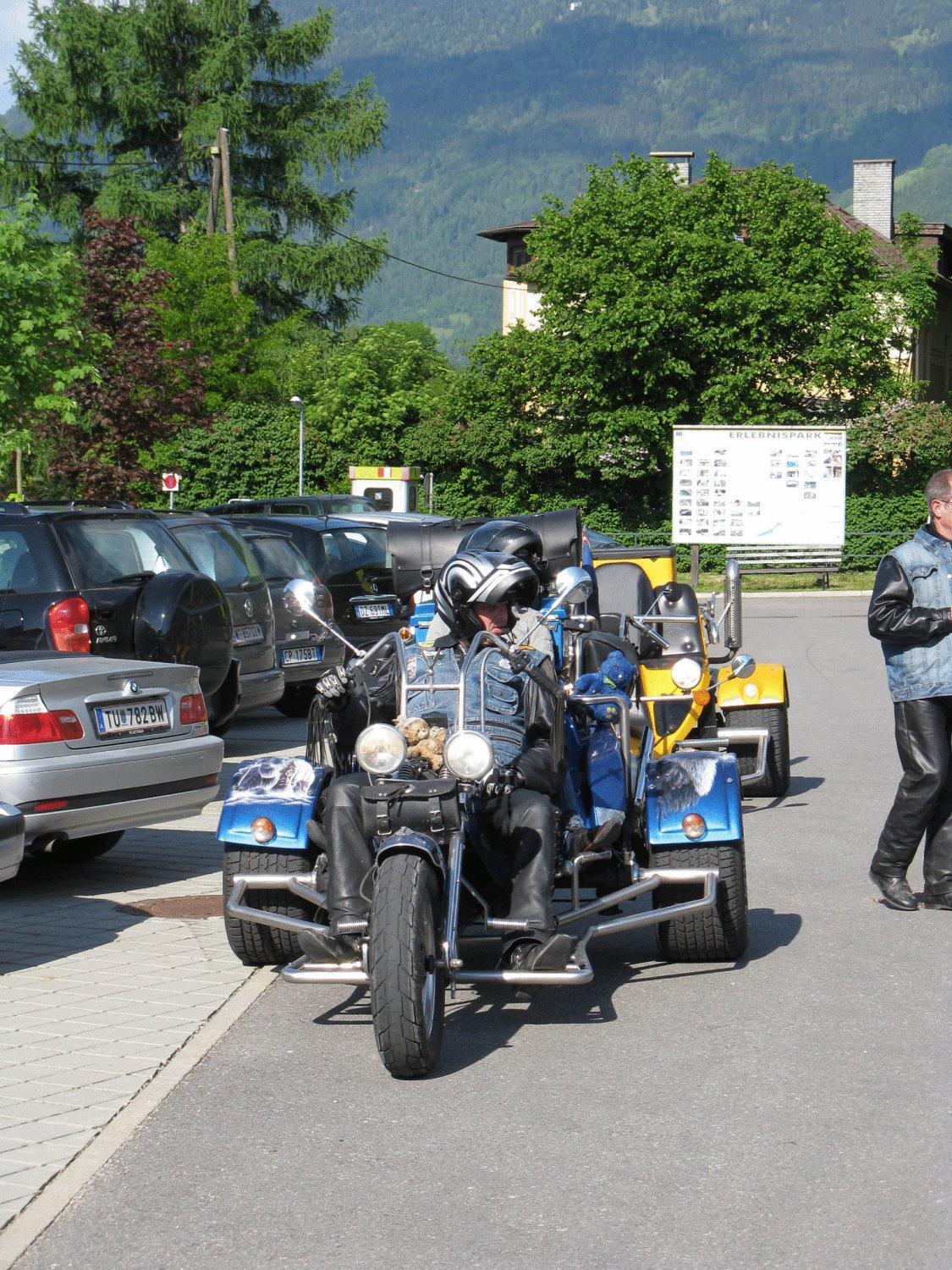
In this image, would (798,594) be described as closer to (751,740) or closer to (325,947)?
(751,740)

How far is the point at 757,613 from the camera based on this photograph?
32.8 m

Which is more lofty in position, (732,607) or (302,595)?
(302,595)

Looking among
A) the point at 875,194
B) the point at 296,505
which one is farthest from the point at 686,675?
the point at 875,194

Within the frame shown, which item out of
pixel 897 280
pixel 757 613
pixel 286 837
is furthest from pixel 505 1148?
pixel 897 280

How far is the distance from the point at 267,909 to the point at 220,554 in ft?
26.8

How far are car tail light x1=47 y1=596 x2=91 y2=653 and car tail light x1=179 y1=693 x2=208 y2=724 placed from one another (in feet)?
6.82

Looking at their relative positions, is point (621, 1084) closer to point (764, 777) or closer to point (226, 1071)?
point (226, 1071)

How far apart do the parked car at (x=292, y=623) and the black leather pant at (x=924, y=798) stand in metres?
8.17

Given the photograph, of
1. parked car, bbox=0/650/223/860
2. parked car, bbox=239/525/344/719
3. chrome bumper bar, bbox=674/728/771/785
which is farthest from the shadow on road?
parked car, bbox=239/525/344/719

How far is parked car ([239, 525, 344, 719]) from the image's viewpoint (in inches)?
625

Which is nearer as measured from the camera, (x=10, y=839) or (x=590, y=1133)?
(x=590, y=1133)

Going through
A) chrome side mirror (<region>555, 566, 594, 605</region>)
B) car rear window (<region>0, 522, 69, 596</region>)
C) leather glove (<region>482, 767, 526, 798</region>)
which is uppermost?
chrome side mirror (<region>555, 566, 594, 605</region>)

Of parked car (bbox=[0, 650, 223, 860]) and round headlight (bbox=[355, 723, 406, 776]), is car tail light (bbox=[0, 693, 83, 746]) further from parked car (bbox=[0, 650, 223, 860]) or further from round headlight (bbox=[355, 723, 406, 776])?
round headlight (bbox=[355, 723, 406, 776])

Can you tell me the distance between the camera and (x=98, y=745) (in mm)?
8461
